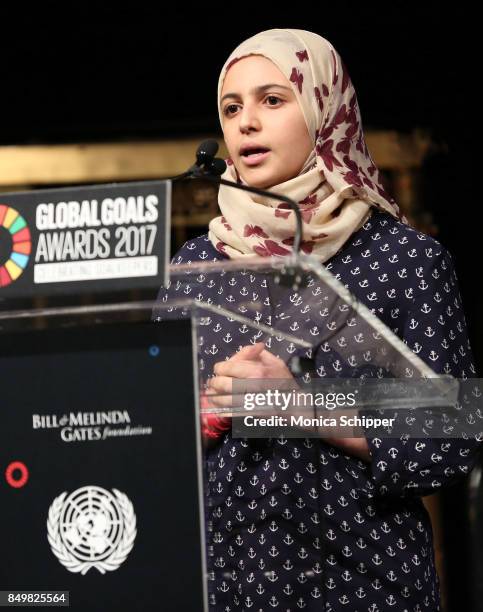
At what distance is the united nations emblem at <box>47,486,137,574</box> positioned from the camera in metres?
1.26

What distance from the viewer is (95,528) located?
1.27 meters

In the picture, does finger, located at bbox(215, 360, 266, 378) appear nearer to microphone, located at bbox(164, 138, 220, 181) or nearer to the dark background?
microphone, located at bbox(164, 138, 220, 181)

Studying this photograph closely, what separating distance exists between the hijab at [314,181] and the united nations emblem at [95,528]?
0.67 meters

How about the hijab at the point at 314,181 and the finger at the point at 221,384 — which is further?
the hijab at the point at 314,181

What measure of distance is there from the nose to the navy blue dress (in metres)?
0.26

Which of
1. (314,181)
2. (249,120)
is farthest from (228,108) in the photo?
(314,181)

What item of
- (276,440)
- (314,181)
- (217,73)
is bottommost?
(276,440)

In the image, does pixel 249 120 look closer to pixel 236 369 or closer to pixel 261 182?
pixel 261 182

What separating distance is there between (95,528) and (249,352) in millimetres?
291

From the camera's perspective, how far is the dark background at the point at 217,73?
329cm

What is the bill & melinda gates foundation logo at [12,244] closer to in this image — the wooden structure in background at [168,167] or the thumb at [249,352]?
the thumb at [249,352]

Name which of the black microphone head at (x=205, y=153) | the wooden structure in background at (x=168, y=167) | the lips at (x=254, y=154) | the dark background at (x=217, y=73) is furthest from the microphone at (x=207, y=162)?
the wooden structure in background at (x=168, y=167)

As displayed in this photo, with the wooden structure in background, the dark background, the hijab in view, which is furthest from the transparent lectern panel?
the wooden structure in background

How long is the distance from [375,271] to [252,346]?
17.6 inches
